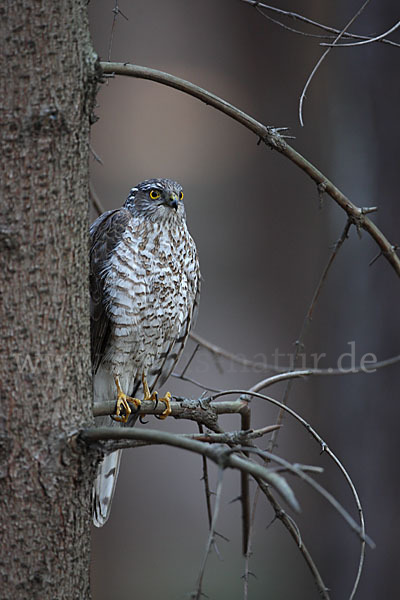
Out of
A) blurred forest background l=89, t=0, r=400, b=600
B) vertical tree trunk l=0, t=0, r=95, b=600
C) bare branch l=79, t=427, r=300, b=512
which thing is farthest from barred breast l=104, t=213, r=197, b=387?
blurred forest background l=89, t=0, r=400, b=600

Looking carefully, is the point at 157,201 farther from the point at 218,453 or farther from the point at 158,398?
the point at 218,453

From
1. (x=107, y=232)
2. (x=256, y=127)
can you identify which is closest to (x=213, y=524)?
(x=256, y=127)

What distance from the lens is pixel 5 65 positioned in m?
1.23

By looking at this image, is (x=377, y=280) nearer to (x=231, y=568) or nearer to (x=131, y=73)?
(x=231, y=568)

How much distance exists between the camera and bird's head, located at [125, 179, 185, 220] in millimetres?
2428

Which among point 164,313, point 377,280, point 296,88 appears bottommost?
point 164,313

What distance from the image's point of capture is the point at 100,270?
2.31m

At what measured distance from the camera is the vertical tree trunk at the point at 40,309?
123 cm

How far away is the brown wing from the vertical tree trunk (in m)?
1.00

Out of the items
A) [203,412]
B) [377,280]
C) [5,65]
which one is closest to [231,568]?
[377,280]

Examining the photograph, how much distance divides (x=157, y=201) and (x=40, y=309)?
126 centimetres

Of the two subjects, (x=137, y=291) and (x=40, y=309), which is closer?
(x=40, y=309)

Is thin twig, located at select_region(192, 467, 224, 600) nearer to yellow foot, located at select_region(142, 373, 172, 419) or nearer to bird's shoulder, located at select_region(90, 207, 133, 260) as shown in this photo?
yellow foot, located at select_region(142, 373, 172, 419)

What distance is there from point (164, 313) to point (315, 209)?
246cm
